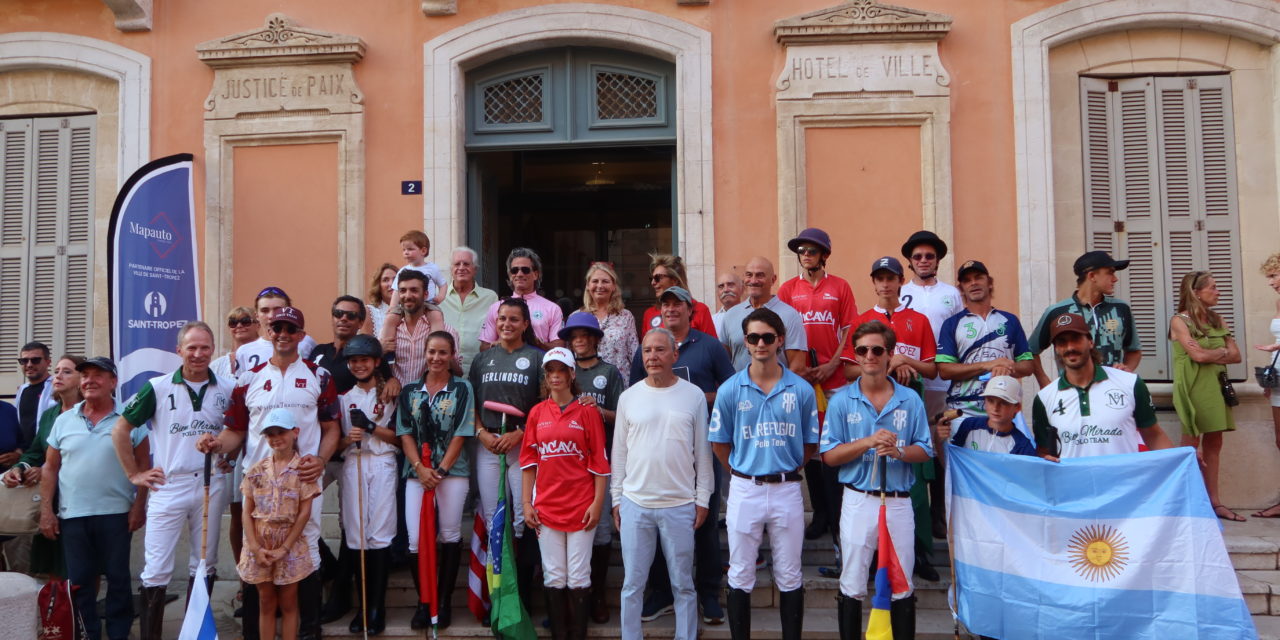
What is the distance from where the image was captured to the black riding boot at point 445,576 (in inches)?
240

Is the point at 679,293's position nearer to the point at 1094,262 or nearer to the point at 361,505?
the point at 361,505

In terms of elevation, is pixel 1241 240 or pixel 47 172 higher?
pixel 47 172

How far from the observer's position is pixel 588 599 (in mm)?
5945

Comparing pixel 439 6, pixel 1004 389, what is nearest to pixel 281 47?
pixel 439 6

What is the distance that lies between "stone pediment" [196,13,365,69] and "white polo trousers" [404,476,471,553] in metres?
4.72

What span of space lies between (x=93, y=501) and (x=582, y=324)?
11.0ft

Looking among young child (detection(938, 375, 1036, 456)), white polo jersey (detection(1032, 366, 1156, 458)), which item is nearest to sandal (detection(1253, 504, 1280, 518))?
white polo jersey (detection(1032, 366, 1156, 458))

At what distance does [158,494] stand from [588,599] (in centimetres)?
279

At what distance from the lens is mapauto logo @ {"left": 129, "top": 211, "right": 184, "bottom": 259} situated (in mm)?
7898

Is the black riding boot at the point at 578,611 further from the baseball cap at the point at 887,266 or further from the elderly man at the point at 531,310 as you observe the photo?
the baseball cap at the point at 887,266

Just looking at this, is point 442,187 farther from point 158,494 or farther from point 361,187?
point 158,494

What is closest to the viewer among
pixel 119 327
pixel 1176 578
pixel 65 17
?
pixel 1176 578

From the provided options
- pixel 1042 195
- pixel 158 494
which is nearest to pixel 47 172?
pixel 158 494

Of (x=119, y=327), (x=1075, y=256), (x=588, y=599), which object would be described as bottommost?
(x=588, y=599)
